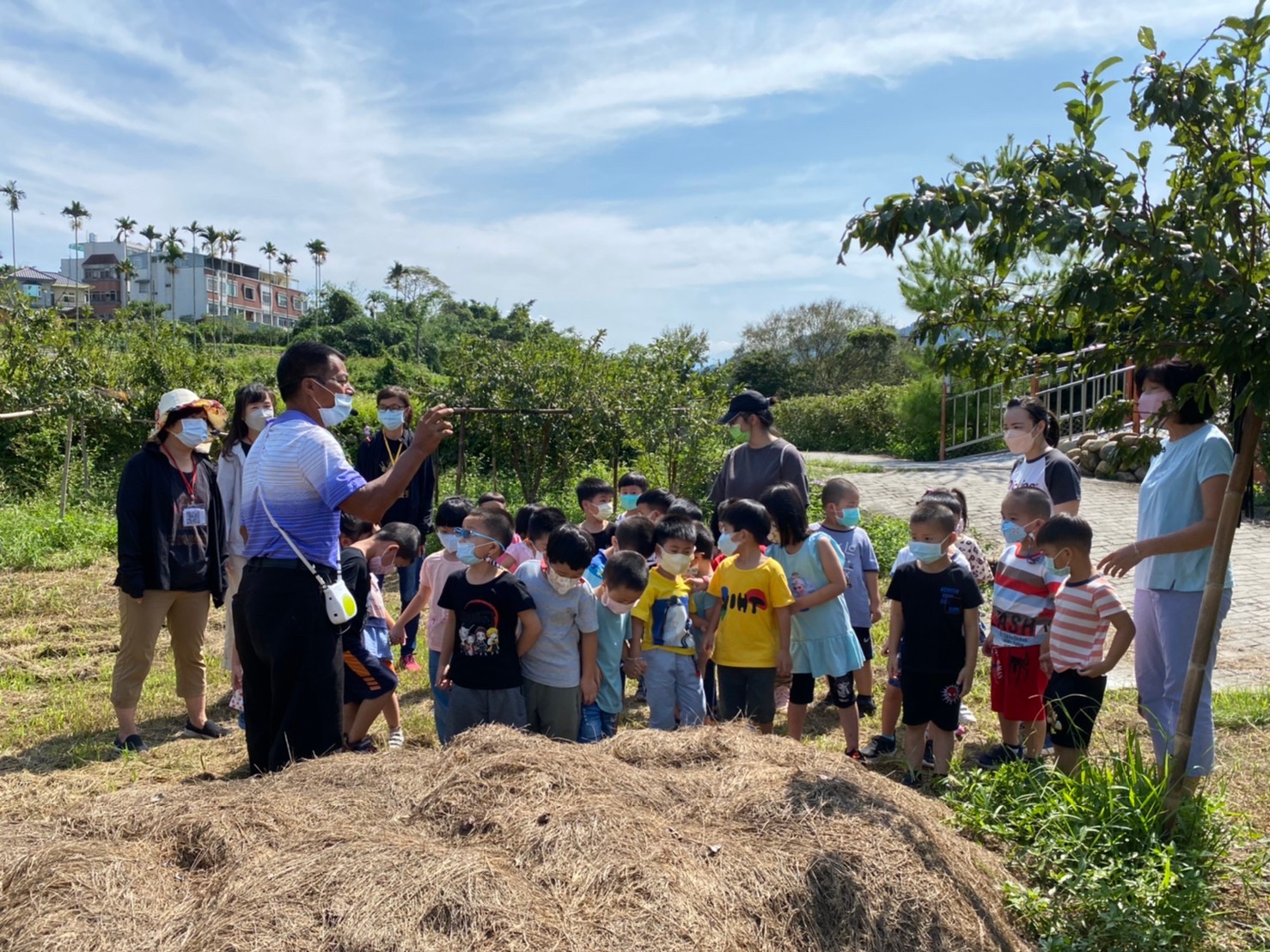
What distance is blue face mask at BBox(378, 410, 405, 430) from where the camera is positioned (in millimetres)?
6184

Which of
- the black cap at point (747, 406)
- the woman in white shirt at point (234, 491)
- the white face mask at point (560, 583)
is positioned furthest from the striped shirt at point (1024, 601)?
the woman in white shirt at point (234, 491)

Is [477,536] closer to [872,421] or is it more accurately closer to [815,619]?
[815,619]

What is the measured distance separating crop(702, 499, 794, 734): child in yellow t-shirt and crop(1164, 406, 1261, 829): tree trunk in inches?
65.2

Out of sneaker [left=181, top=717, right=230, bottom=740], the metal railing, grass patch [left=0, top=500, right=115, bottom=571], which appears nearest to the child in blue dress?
sneaker [left=181, top=717, right=230, bottom=740]

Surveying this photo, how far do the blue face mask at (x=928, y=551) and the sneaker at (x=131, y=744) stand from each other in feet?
13.4

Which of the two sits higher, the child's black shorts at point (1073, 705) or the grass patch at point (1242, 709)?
the child's black shorts at point (1073, 705)

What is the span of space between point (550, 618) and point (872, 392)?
2123 centimetres

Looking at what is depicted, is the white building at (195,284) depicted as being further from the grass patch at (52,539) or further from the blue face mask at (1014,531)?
the blue face mask at (1014,531)

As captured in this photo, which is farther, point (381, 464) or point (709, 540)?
point (381, 464)

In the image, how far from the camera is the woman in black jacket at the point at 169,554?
15.9 feet

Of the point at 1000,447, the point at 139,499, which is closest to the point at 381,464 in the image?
the point at 139,499

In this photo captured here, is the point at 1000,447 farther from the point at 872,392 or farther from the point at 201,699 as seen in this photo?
the point at 201,699

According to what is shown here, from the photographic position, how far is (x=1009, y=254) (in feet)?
9.25

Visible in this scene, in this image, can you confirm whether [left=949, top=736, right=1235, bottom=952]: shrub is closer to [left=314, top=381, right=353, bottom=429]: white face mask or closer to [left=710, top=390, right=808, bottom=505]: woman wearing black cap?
[left=710, top=390, right=808, bottom=505]: woman wearing black cap
